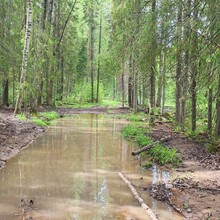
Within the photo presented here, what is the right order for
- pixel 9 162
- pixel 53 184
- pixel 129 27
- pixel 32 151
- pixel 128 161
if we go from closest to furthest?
pixel 53 184, pixel 9 162, pixel 128 161, pixel 32 151, pixel 129 27

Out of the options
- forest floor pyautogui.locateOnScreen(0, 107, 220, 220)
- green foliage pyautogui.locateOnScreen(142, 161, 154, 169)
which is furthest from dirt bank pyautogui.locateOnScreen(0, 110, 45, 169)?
green foliage pyautogui.locateOnScreen(142, 161, 154, 169)

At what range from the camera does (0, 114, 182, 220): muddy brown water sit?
5133 mm

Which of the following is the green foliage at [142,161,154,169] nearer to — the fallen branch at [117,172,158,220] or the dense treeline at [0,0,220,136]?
the fallen branch at [117,172,158,220]

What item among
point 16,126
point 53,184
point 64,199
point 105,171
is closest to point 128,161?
point 105,171

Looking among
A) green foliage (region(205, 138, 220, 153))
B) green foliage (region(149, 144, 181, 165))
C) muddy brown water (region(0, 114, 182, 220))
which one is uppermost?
green foliage (region(205, 138, 220, 153))

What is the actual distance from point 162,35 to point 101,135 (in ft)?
19.3

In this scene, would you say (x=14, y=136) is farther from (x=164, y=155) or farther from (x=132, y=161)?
(x=164, y=155)

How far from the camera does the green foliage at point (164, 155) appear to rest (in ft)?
28.2

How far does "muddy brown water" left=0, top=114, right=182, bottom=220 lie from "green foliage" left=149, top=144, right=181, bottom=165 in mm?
657

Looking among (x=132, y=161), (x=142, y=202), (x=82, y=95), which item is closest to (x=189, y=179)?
(x=142, y=202)

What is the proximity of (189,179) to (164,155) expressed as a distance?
1.91 m

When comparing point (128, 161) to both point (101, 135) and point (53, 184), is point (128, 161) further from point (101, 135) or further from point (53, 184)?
point (101, 135)

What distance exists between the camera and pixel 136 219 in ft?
16.0

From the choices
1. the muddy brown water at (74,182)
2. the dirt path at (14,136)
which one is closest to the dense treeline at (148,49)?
the dirt path at (14,136)
